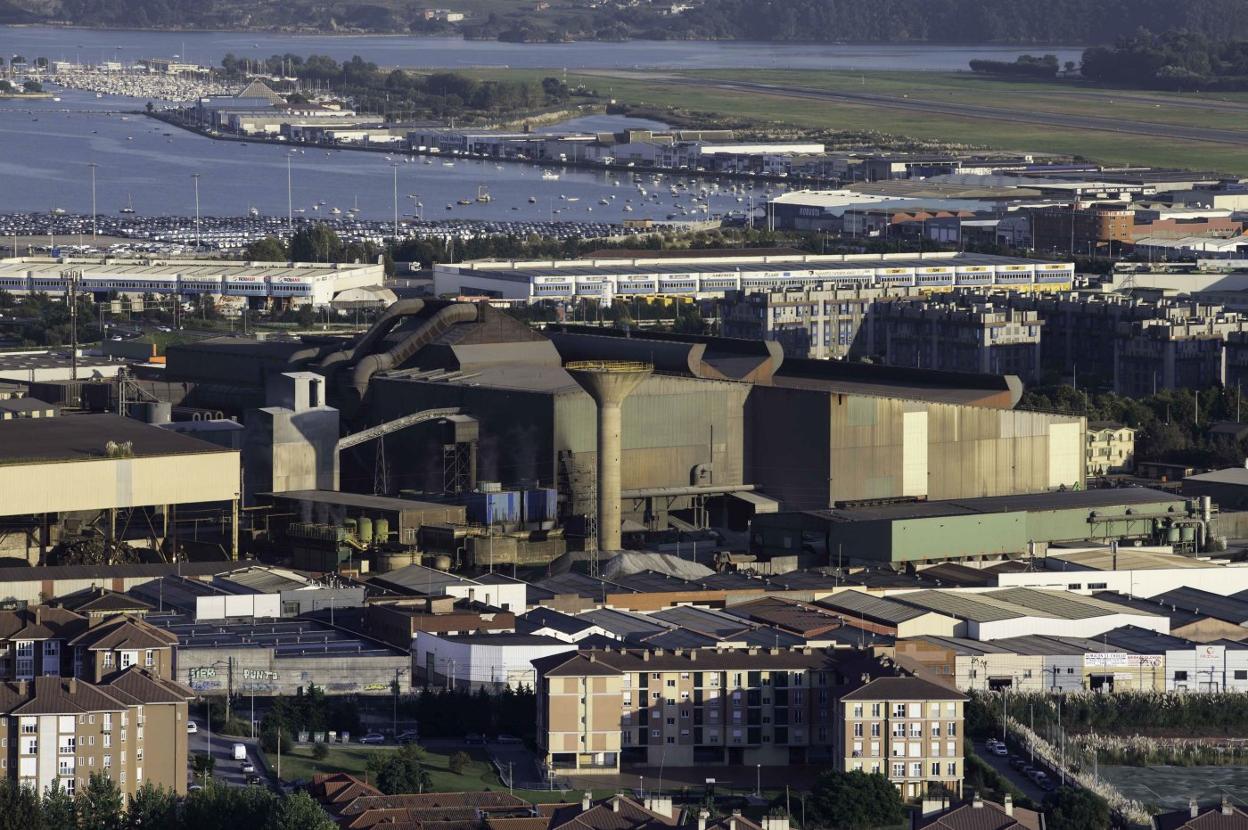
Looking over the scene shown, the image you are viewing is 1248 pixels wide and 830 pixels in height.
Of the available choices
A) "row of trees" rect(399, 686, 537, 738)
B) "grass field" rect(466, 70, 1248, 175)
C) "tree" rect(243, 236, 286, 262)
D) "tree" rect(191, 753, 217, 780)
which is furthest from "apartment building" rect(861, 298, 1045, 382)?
"grass field" rect(466, 70, 1248, 175)

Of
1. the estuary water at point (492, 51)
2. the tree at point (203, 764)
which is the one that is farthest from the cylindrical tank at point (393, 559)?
the estuary water at point (492, 51)

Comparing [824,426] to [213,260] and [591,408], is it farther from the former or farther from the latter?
[213,260]

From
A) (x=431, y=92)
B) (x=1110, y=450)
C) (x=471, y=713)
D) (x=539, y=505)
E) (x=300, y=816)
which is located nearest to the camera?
(x=300, y=816)

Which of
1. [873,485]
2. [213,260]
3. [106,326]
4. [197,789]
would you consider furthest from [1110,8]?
[197,789]

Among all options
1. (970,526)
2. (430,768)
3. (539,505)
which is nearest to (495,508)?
(539,505)

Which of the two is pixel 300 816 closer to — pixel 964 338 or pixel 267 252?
pixel 964 338
